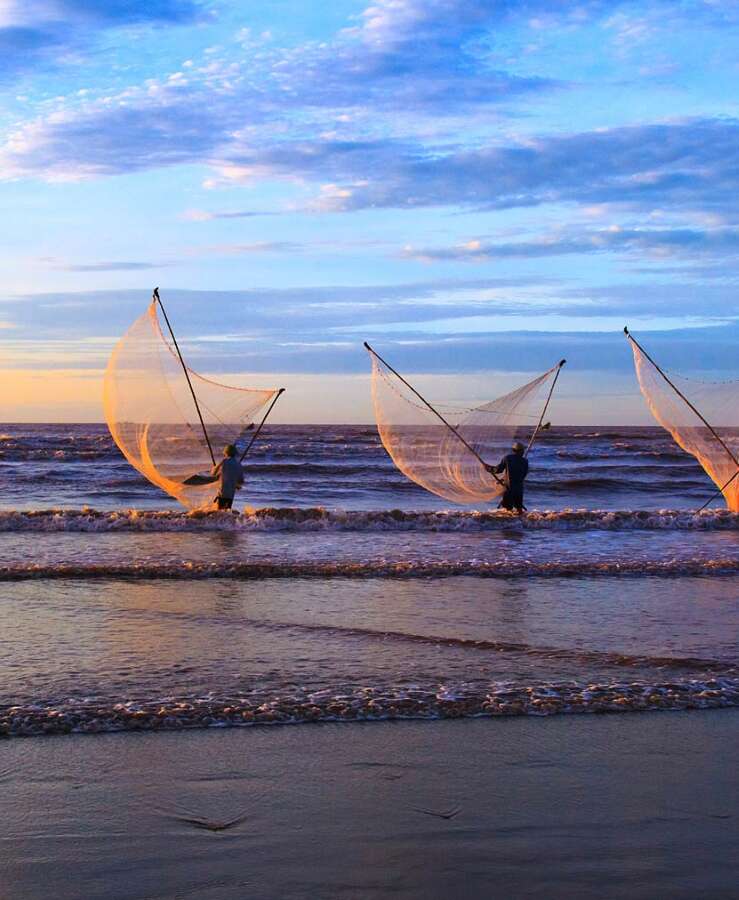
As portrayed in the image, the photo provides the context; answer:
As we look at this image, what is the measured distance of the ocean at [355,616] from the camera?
626 cm

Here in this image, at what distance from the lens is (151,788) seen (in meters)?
4.73

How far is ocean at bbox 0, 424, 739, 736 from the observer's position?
6258 mm

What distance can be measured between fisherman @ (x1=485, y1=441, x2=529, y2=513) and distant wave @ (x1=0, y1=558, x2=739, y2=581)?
437 centimetres

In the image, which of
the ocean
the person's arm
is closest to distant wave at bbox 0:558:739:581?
the ocean

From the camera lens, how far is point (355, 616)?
9234mm

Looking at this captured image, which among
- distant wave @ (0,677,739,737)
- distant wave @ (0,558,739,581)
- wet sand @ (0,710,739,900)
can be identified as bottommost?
wet sand @ (0,710,739,900)

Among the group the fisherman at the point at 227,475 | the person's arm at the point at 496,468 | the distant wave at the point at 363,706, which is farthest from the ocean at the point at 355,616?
the person's arm at the point at 496,468

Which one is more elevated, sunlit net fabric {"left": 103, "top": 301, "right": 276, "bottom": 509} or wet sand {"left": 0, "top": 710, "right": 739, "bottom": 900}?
sunlit net fabric {"left": 103, "top": 301, "right": 276, "bottom": 509}

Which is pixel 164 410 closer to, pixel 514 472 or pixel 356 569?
pixel 356 569

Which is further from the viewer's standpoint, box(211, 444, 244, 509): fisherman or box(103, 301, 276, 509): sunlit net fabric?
box(211, 444, 244, 509): fisherman

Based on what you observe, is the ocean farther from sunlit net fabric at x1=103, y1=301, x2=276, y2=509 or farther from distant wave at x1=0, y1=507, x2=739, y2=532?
sunlit net fabric at x1=103, y1=301, x2=276, y2=509

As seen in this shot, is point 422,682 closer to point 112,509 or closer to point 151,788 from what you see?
point 151,788

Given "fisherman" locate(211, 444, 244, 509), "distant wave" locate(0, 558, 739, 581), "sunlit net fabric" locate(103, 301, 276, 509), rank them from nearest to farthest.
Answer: "distant wave" locate(0, 558, 739, 581), "sunlit net fabric" locate(103, 301, 276, 509), "fisherman" locate(211, 444, 244, 509)

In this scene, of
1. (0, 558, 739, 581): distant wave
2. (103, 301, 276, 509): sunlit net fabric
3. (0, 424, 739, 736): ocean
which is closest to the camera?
(0, 424, 739, 736): ocean
